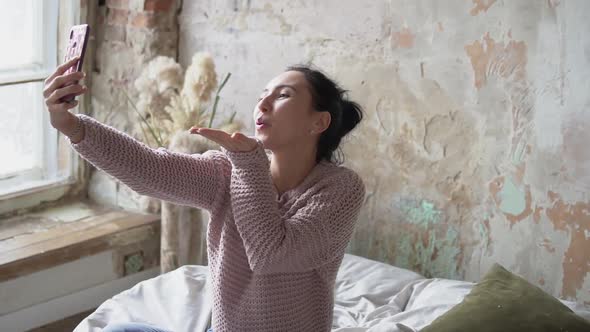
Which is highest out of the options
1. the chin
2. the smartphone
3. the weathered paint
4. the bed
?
the smartphone

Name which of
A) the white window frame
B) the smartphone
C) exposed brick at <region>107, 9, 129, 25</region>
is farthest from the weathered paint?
the white window frame

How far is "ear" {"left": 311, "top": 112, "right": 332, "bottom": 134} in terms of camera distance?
201cm

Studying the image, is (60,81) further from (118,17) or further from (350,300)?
(118,17)

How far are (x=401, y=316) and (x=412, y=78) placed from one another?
814mm

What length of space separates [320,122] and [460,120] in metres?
0.91

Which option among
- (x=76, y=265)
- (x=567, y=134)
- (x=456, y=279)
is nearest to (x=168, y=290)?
(x=76, y=265)

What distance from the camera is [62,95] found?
5.66 ft

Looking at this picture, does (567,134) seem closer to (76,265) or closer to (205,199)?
(205,199)

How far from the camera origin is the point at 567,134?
2.58m

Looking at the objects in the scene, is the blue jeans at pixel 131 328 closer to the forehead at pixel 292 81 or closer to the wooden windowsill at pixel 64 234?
the forehead at pixel 292 81

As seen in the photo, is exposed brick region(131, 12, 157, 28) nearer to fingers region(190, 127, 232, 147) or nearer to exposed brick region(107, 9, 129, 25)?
exposed brick region(107, 9, 129, 25)

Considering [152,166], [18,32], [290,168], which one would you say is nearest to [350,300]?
[290,168]

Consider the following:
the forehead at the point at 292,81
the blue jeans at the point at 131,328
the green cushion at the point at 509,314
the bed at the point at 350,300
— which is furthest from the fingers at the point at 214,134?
the bed at the point at 350,300

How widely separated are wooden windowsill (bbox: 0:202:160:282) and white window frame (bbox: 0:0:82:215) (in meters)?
0.07
